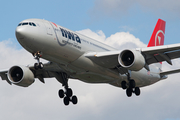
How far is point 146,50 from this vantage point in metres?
30.1

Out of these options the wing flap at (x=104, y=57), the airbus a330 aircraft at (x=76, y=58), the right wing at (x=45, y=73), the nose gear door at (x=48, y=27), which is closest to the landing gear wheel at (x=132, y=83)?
the airbus a330 aircraft at (x=76, y=58)

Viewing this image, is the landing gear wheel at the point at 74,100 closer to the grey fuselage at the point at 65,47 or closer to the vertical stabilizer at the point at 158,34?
the grey fuselage at the point at 65,47

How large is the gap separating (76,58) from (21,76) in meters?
6.98

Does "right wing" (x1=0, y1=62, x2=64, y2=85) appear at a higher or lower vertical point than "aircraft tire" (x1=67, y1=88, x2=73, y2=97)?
higher

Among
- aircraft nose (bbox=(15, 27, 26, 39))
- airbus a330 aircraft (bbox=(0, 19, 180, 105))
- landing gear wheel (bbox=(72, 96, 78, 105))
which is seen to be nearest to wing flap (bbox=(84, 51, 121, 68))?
airbus a330 aircraft (bbox=(0, 19, 180, 105))

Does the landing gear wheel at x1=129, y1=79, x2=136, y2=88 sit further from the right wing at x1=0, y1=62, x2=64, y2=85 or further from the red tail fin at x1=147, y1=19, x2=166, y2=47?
the red tail fin at x1=147, y1=19, x2=166, y2=47

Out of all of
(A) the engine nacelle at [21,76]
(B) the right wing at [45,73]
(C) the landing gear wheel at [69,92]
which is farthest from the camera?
(C) the landing gear wheel at [69,92]

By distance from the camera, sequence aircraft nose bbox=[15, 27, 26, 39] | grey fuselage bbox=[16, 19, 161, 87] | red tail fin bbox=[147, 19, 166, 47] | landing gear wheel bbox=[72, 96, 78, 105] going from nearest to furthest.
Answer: aircraft nose bbox=[15, 27, 26, 39] < grey fuselage bbox=[16, 19, 161, 87] < landing gear wheel bbox=[72, 96, 78, 105] < red tail fin bbox=[147, 19, 166, 47]

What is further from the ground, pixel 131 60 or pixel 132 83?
pixel 132 83

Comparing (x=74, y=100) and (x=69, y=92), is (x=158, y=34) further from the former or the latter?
(x=69, y=92)

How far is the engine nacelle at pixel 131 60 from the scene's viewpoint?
95.6 ft

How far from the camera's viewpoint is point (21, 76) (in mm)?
33938

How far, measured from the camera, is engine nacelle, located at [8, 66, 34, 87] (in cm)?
3300

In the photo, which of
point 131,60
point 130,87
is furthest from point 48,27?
point 130,87
